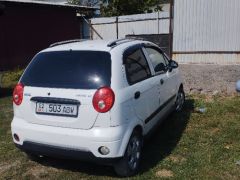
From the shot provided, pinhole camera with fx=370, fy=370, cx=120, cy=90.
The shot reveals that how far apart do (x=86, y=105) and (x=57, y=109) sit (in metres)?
0.40

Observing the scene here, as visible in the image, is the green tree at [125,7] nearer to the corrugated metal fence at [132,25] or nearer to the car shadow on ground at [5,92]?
the corrugated metal fence at [132,25]

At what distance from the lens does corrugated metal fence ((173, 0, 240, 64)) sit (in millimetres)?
11633

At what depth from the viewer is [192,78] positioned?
10188 millimetres

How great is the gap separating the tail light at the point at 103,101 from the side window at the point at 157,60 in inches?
62.8

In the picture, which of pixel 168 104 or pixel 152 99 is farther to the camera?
pixel 168 104

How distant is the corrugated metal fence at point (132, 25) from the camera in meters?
13.9

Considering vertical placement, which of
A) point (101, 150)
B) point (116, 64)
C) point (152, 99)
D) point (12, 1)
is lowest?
point (101, 150)

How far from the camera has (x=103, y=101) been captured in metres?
4.19

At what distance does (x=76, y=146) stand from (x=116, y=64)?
1.08 meters

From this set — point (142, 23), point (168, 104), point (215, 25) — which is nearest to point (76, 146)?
point (168, 104)

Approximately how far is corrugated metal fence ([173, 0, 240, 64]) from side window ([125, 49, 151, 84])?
7106 millimetres

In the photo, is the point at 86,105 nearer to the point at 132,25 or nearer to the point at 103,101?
the point at 103,101

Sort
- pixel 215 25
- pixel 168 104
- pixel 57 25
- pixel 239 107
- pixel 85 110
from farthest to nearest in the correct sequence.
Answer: pixel 57 25 → pixel 215 25 → pixel 239 107 → pixel 168 104 → pixel 85 110

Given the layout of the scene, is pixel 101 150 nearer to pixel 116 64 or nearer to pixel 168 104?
pixel 116 64
